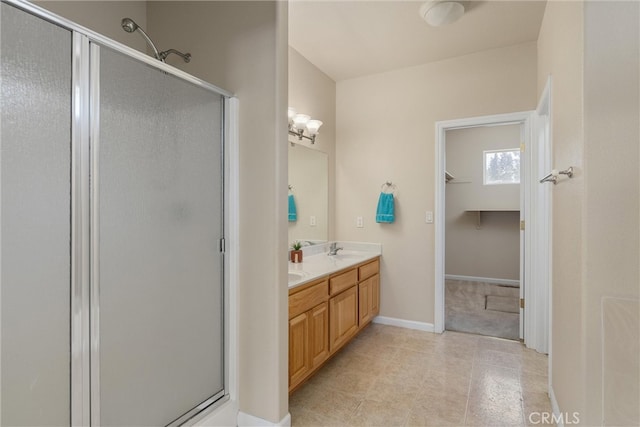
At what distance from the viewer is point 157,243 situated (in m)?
1.49

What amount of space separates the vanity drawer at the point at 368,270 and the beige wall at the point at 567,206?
1469mm

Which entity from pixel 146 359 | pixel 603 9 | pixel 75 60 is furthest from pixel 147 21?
pixel 603 9

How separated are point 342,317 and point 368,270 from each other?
68 cm

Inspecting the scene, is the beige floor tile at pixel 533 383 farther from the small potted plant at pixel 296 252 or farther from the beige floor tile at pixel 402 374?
the small potted plant at pixel 296 252

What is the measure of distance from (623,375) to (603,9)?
1362 millimetres

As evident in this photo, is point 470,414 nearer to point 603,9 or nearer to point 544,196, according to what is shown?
point 544,196

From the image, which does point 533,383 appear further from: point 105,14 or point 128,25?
point 105,14

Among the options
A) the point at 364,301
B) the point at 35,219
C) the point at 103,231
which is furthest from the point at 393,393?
the point at 35,219

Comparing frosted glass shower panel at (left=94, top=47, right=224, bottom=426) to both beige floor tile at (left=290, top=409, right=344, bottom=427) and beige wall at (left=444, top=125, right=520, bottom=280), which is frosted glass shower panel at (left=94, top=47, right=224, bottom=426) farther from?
beige wall at (left=444, top=125, right=520, bottom=280)

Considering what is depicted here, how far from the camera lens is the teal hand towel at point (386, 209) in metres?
3.39

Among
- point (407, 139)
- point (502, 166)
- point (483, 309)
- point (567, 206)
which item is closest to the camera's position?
point (567, 206)

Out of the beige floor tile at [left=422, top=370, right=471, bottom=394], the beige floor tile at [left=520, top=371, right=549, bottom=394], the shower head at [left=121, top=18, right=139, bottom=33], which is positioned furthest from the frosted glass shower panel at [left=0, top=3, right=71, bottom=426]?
the beige floor tile at [left=520, top=371, right=549, bottom=394]

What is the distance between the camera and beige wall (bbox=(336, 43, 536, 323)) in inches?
119

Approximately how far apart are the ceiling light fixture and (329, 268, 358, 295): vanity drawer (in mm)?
2038
